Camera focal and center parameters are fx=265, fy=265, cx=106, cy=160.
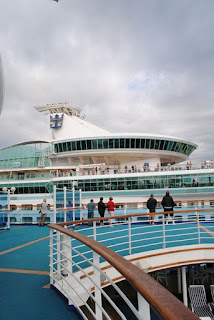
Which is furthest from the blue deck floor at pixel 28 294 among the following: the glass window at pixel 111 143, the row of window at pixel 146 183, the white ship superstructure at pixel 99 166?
the glass window at pixel 111 143

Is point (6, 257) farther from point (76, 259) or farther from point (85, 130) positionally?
point (85, 130)

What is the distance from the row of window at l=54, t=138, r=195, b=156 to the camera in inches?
1388

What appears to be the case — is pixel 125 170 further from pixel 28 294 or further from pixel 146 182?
pixel 28 294

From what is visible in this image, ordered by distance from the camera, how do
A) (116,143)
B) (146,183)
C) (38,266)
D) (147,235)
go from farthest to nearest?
(116,143) < (146,183) < (147,235) < (38,266)

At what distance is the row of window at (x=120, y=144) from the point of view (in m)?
35.3

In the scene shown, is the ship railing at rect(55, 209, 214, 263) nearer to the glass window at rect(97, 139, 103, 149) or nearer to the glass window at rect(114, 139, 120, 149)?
the glass window at rect(114, 139, 120, 149)

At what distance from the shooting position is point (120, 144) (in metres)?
35.3

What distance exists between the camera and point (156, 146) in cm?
3625

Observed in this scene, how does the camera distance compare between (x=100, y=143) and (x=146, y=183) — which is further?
(x=100, y=143)

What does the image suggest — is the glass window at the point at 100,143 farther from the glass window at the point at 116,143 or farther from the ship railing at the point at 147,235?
the ship railing at the point at 147,235

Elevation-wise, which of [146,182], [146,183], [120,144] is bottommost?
[146,183]

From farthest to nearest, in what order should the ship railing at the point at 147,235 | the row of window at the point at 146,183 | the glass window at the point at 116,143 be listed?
1. the glass window at the point at 116,143
2. the row of window at the point at 146,183
3. the ship railing at the point at 147,235

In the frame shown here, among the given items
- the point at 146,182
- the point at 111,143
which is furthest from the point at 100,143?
the point at 146,182

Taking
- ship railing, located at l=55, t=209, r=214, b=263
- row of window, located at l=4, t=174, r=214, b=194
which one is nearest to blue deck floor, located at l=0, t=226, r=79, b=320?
ship railing, located at l=55, t=209, r=214, b=263
